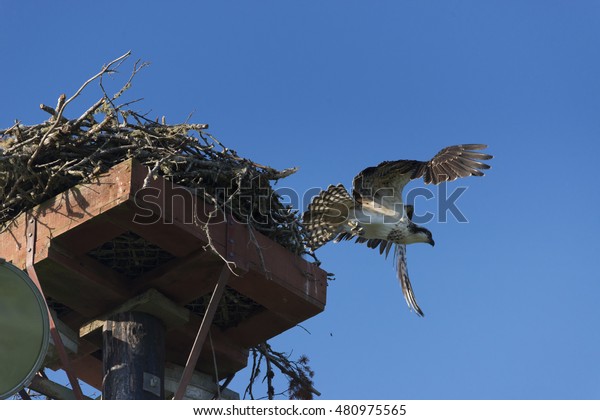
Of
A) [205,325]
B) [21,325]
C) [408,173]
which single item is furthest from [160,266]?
[408,173]

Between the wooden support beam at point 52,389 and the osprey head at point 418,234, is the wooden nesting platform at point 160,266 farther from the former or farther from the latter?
the osprey head at point 418,234

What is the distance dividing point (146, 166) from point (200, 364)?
1.89 metres

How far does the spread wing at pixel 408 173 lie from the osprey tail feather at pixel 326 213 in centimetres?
20

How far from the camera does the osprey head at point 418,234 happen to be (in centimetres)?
1298

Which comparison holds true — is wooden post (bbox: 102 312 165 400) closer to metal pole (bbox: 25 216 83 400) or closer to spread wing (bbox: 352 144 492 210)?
metal pole (bbox: 25 216 83 400)

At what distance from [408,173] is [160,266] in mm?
3162

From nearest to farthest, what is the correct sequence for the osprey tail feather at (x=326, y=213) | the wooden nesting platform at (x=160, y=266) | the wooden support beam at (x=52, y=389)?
1. the wooden nesting platform at (x=160, y=266)
2. the wooden support beam at (x=52, y=389)
3. the osprey tail feather at (x=326, y=213)

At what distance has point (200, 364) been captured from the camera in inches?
429

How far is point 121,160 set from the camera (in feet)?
32.9

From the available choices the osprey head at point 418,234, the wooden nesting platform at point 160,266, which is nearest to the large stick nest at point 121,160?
the wooden nesting platform at point 160,266

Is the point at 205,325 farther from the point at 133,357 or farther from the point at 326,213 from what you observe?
the point at 326,213

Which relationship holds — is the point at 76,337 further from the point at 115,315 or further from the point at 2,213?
the point at 2,213

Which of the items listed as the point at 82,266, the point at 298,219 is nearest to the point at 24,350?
the point at 82,266

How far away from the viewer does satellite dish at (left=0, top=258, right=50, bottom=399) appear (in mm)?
8766
